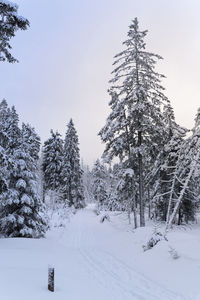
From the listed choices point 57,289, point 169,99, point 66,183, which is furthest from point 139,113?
point 66,183

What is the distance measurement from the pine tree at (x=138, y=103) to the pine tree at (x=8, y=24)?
8.44 m

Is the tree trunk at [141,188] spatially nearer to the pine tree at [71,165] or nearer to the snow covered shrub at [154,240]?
the snow covered shrub at [154,240]

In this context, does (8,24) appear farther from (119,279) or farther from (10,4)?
(119,279)

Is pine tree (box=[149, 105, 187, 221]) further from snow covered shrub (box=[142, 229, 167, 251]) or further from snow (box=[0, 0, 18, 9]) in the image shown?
snow (box=[0, 0, 18, 9])

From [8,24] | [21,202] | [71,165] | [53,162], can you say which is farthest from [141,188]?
[71,165]

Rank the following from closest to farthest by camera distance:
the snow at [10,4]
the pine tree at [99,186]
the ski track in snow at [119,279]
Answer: the ski track in snow at [119,279], the snow at [10,4], the pine tree at [99,186]

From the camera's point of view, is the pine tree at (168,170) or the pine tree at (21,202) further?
the pine tree at (168,170)

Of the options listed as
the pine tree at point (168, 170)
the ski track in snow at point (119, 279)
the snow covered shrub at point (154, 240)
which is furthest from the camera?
the pine tree at point (168, 170)

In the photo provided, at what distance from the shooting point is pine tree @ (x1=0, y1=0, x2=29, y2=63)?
8.84m

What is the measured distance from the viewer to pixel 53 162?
3791 centimetres

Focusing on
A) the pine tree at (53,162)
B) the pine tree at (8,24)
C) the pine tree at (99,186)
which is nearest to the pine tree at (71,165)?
the pine tree at (53,162)

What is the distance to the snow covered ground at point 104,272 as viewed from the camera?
6422 millimetres

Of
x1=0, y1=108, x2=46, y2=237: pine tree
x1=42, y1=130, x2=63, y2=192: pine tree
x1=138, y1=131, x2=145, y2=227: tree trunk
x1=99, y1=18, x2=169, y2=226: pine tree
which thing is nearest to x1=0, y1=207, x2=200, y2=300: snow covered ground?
x1=0, y1=108, x2=46, y2=237: pine tree

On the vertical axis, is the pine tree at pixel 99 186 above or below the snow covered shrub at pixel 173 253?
above
